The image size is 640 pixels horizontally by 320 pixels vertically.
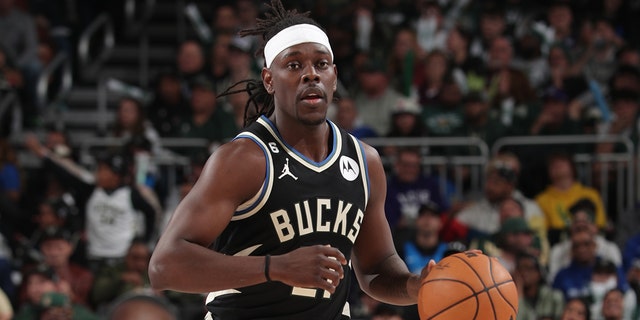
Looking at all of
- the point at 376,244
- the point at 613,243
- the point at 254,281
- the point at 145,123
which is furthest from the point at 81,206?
the point at 254,281

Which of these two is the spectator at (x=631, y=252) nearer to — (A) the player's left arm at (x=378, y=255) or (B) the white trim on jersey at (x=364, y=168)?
(A) the player's left arm at (x=378, y=255)

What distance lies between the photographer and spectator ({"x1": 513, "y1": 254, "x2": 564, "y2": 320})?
28.2 feet

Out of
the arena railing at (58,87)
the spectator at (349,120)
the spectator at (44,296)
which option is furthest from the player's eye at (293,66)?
the arena railing at (58,87)

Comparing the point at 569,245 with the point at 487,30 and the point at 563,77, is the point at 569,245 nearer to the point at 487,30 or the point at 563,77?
the point at 563,77

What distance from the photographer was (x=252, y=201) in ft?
13.6

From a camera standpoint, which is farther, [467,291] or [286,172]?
[286,172]

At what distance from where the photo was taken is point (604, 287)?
342 inches

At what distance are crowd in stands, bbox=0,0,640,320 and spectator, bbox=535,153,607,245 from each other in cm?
2

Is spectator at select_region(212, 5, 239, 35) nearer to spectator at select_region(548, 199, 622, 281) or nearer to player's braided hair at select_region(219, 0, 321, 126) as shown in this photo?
spectator at select_region(548, 199, 622, 281)

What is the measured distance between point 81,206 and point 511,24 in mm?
5646

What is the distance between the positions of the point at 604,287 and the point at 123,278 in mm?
3965

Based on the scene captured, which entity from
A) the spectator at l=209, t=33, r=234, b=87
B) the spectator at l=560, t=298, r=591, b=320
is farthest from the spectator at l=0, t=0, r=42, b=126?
the spectator at l=560, t=298, r=591, b=320

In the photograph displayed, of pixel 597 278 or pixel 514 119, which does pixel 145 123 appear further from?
pixel 597 278

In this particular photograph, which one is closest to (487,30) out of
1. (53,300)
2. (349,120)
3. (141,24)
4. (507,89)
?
(507,89)
